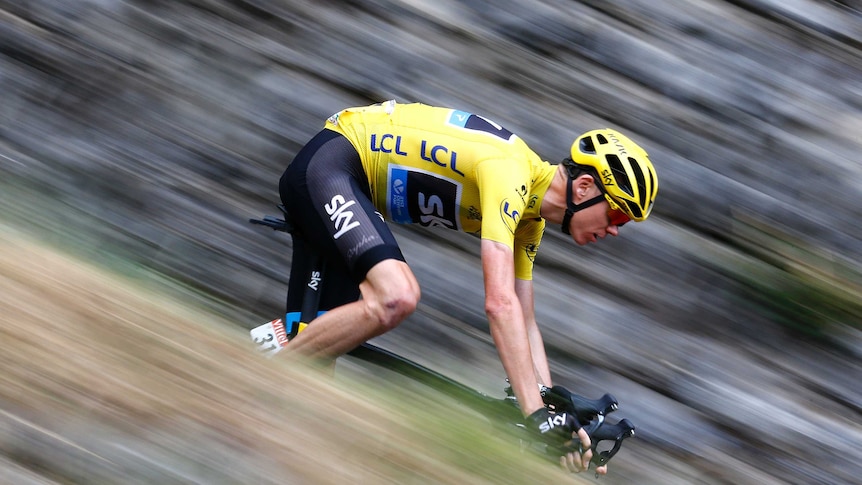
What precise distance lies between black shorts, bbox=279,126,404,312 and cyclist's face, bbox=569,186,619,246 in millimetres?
925

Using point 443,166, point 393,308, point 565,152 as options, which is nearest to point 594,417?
point 393,308

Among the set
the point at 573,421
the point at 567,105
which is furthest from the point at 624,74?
the point at 573,421

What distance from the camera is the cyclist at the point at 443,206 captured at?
165 inches

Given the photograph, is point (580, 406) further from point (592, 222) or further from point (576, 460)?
point (592, 222)

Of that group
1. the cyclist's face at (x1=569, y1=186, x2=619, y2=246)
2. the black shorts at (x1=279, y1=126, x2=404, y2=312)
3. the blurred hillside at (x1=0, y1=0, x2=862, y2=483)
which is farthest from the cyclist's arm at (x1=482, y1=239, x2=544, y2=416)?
the blurred hillside at (x1=0, y1=0, x2=862, y2=483)

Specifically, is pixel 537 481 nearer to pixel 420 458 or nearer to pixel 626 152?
pixel 420 458

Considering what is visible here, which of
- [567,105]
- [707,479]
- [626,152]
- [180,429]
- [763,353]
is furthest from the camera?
[567,105]

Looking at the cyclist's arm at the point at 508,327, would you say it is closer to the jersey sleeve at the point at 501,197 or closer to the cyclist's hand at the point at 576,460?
the jersey sleeve at the point at 501,197

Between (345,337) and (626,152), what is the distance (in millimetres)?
1664

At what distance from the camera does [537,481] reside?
3.55 metres

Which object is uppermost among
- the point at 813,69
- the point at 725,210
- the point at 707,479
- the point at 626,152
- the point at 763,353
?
the point at 813,69

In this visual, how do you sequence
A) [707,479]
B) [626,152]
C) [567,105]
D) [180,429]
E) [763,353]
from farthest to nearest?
[567,105] < [763,353] < [707,479] < [626,152] < [180,429]

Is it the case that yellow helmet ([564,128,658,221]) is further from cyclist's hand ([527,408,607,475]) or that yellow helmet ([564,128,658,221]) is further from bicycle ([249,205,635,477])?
cyclist's hand ([527,408,607,475])

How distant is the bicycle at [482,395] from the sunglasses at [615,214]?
890 millimetres
